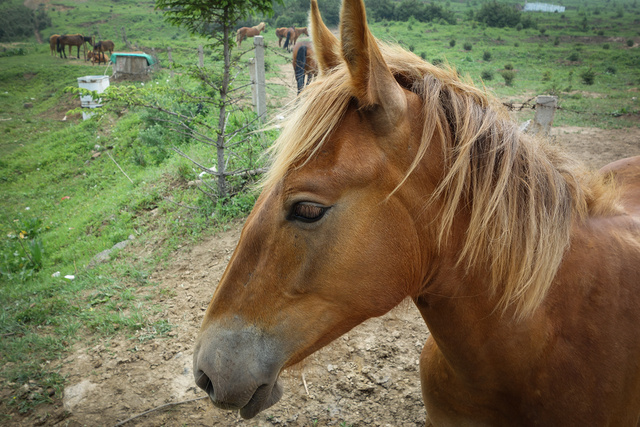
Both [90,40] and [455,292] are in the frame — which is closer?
[455,292]

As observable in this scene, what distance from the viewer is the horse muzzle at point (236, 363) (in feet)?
4.08

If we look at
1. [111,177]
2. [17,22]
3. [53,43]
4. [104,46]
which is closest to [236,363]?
[111,177]

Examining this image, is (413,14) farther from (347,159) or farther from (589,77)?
(347,159)

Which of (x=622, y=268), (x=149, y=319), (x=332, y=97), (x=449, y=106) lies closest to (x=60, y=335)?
(x=149, y=319)

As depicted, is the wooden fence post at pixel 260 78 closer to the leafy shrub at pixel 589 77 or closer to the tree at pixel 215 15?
the tree at pixel 215 15

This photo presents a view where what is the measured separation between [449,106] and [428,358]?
1169 millimetres

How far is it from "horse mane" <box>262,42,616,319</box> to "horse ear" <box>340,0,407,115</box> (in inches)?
2.8

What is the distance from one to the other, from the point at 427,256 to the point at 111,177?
9.68 m

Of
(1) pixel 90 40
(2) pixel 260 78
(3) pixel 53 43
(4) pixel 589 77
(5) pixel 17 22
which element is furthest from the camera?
(5) pixel 17 22

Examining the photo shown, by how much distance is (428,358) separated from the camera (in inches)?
72.2

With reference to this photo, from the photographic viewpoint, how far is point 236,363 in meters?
1.24

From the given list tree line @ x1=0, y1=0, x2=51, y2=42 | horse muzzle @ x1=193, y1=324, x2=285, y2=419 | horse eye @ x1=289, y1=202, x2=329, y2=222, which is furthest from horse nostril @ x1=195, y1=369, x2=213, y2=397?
tree line @ x1=0, y1=0, x2=51, y2=42

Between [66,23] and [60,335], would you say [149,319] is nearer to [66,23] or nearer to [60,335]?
[60,335]

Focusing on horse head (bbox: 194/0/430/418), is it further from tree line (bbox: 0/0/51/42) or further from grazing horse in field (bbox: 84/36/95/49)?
tree line (bbox: 0/0/51/42)
